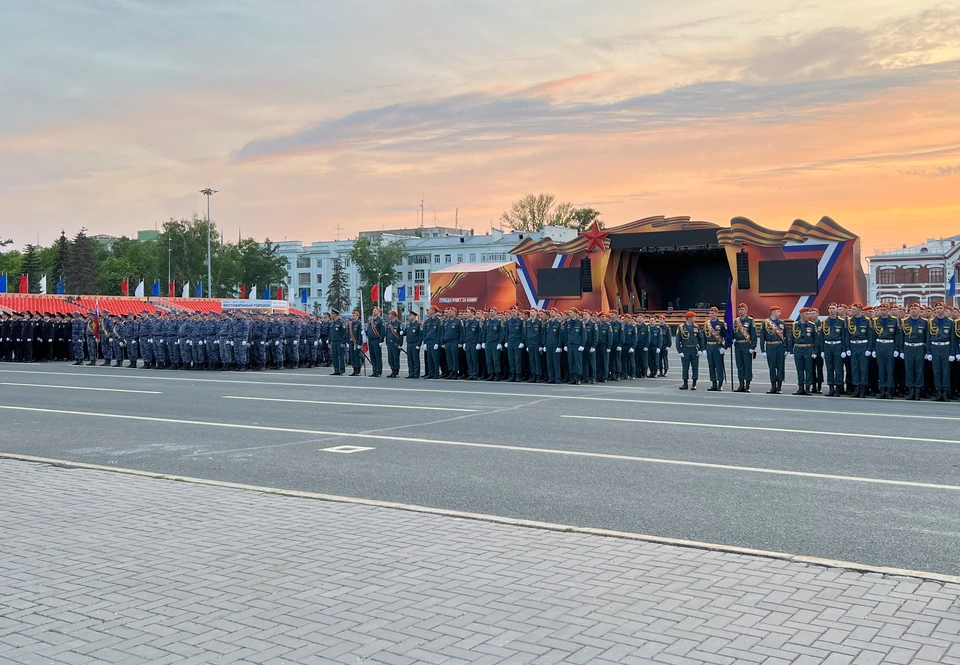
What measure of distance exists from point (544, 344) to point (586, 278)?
31.7m

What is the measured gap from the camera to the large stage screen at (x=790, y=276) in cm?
4678

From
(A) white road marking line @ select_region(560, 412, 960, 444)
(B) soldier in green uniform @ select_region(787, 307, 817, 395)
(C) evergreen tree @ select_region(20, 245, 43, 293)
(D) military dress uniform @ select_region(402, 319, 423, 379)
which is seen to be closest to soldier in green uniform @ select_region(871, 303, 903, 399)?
(B) soldier in green uniform @ select_region(787, 307, 817, 395)

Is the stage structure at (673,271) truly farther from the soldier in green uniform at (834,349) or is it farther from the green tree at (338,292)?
the green tree at (338,292)

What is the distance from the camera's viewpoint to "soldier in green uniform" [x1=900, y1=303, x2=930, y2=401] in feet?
58.1

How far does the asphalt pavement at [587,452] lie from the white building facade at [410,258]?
284 feet

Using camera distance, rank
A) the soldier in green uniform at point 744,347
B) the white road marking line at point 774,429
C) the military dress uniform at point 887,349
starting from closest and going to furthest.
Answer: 1. the white road marking line at point 774,429
2. the military dress uniform at point 887,349
3. the soldier in green uniform at point 744,347

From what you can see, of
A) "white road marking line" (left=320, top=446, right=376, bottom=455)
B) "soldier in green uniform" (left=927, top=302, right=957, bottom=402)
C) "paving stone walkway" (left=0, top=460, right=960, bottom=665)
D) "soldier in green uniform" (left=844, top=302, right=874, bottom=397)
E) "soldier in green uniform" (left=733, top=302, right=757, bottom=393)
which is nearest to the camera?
"paving stone walkway" (left=0, top=460, right=960, bottom=665)

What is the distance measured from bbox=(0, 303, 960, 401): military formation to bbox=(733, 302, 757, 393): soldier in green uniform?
0.03 meters

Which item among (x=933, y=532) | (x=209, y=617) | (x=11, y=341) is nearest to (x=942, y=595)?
(x=933, y=532)

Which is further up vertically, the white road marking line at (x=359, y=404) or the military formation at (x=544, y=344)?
the military formation at (x=544, y=344)

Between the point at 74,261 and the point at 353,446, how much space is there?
338 feet

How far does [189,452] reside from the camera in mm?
10867

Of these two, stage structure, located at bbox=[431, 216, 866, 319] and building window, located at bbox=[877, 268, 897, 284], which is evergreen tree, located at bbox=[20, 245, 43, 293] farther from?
building window, located at bbox=[877, 268, 897, 284]

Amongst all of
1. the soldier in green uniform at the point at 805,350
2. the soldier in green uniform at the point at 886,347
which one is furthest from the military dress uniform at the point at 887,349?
the soldier in green uniform at the point at 805,350
